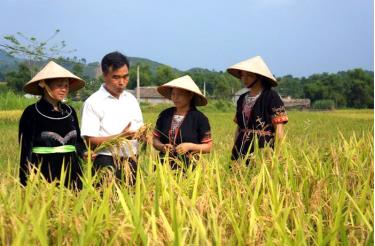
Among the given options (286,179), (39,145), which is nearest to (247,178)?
(286,179)

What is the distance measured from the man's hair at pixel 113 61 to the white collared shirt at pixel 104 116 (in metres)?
0.17

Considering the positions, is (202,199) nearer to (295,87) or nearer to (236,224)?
(236,224)

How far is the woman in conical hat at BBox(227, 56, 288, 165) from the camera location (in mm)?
3418

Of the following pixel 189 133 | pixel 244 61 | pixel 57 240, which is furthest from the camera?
pixel 244 61

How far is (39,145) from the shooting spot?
3.05 m

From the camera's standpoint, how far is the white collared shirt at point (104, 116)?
3.16 metres

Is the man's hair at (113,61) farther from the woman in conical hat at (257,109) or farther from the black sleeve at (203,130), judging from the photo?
the woman in conical hat at (257,109)

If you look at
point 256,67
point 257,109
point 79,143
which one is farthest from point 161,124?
point 256,67

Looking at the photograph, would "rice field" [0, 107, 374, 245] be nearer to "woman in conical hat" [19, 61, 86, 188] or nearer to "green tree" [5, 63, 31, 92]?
"woman in conical hat" [19, 61, 86, 188]

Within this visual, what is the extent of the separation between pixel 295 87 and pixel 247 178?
79990 millimetres

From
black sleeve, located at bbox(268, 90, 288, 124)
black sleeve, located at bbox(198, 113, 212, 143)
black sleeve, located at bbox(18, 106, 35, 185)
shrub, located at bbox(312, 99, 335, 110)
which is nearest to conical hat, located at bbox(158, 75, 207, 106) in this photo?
black sleeve, located at bbox(198, 113, 212, 143)

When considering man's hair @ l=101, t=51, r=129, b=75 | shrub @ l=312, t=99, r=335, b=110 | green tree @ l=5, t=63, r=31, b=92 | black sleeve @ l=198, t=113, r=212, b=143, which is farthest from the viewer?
shrub @ l=312, t=99, r=335, b=110

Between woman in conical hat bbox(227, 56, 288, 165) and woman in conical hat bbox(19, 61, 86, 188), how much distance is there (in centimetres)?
113

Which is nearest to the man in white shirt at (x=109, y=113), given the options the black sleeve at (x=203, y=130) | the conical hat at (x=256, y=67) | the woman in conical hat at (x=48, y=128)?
the woman in conical hat at (x=48, y=128)
